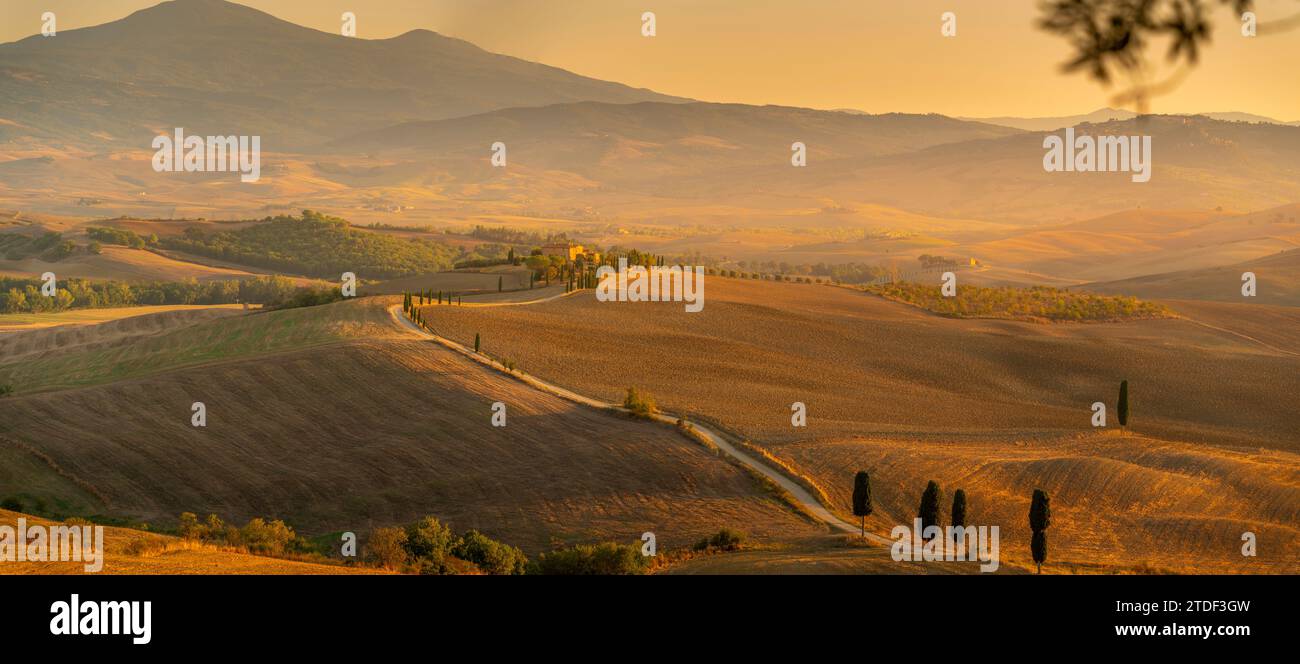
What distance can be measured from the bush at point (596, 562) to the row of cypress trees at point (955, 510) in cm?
711

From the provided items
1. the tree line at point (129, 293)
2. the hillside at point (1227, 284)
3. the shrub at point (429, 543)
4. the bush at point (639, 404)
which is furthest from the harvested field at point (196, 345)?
the hillside at point (1227, 284)

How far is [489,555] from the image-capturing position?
30.2 meters

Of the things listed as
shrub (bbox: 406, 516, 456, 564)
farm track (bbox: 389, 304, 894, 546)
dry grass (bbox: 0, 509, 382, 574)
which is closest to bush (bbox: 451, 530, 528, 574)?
shrub (bbox: 406, 516, 456, 564)

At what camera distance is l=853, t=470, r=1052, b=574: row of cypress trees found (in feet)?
88.6

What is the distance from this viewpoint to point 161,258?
142000mm

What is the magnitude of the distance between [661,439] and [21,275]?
111m

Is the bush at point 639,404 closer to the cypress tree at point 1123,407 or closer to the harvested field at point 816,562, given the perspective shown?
the harvested field at point 816,562

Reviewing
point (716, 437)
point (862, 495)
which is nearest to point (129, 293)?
point (716, 437)

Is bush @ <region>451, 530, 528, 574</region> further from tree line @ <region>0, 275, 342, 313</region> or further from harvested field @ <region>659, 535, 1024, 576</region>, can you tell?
tree line @ <region>0, 275, 342, 313</region>

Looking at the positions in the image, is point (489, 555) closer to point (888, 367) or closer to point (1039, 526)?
point (1039, 526)

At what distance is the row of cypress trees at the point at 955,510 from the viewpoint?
2702cm

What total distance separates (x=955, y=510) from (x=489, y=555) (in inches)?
494

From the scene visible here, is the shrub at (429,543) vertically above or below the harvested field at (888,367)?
below
